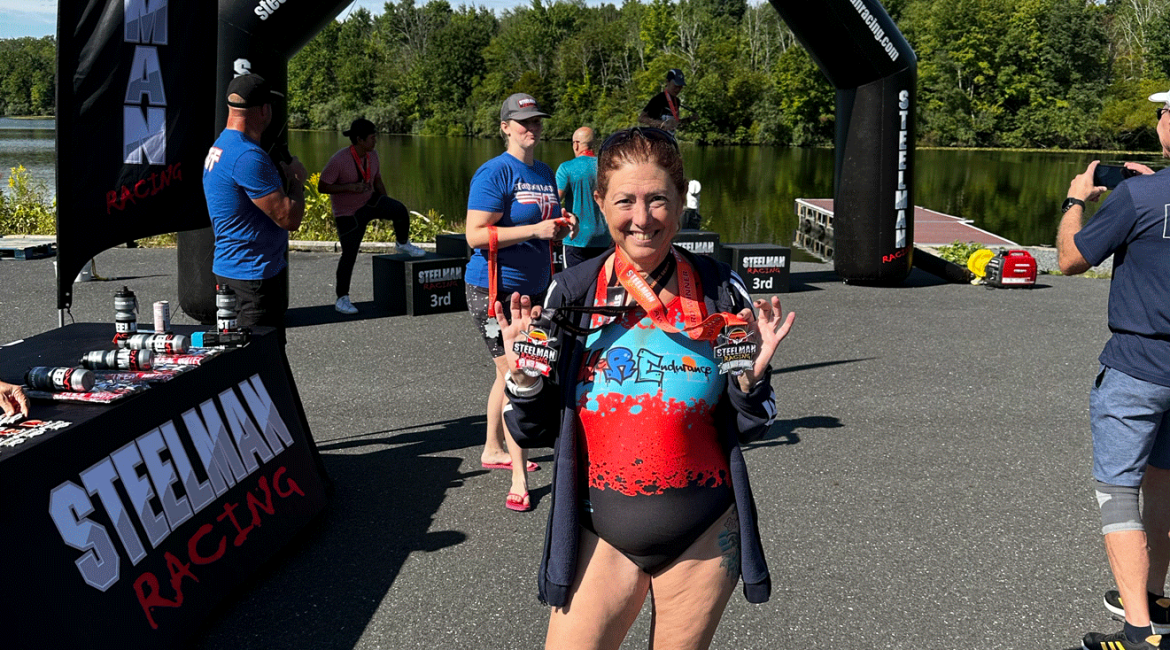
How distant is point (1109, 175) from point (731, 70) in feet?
290

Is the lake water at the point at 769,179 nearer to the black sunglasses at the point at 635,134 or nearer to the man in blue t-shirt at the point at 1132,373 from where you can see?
the man in blue t-shirt at the point at 1132,373

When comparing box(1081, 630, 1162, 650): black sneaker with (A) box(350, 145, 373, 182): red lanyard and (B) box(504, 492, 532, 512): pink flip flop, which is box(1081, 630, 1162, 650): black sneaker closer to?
(B) box(504, 492, 532, 512): pink flip flop

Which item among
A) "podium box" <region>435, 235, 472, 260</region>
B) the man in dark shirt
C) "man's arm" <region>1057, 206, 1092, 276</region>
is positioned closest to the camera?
"man's arm" <region>1057, 206, 1092, 276</region>

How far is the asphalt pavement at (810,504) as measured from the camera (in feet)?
13.3

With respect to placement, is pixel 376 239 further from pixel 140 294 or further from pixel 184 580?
pixel 184 580

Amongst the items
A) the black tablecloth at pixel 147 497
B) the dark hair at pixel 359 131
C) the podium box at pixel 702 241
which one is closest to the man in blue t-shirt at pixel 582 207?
the black tablecloth at pixel 147 497

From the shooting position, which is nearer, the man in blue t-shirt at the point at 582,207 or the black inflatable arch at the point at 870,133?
the man in blue t-shirt at the point at 582,207

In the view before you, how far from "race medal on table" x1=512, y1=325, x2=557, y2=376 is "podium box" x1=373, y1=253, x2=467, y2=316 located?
8.22m

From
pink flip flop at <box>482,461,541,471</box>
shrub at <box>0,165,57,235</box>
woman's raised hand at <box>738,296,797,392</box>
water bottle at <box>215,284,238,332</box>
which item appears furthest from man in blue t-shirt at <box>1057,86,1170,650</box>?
shrub at <box>0,165,57,235</box>

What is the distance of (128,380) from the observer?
382 centimetres

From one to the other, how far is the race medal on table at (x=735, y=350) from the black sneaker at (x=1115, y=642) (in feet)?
7.57

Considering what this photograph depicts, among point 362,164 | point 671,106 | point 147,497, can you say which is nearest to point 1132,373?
point 147,497

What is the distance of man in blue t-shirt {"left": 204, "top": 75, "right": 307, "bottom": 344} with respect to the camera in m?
5.05

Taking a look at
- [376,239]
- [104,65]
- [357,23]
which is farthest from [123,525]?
[357,23]
